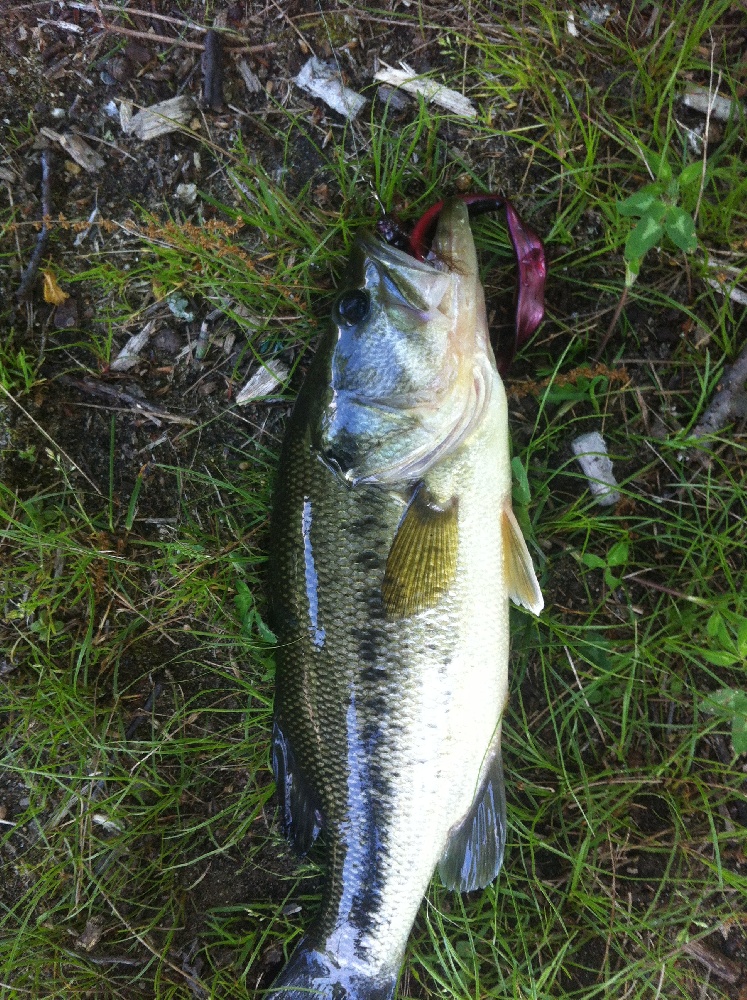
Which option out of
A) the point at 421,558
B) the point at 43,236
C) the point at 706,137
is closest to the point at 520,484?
the point at 421,558

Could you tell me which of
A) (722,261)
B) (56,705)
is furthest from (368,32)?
(56,705)

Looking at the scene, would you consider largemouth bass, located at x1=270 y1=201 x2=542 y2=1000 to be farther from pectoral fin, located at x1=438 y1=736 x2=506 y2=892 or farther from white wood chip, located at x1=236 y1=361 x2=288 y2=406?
white wood chip, located at x1=236 y1=361 x2=288 y2=406

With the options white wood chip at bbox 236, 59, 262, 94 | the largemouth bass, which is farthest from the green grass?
the largemouth bass

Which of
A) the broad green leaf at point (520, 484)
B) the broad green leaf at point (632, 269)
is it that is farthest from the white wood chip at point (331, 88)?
the broad green leaf at point (520, 484)

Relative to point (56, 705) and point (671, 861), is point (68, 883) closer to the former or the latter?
point (56, 705)

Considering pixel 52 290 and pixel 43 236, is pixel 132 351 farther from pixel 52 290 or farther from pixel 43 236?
pixel 43 236
